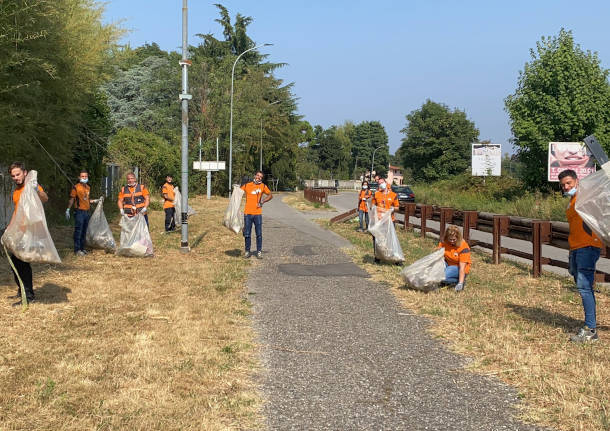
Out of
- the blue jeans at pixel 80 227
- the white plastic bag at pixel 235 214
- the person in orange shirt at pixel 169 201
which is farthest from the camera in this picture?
the person in orange shirt at pixel 169 201

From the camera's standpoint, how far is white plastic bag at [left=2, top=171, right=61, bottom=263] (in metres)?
6.73

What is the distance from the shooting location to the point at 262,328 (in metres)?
6.32

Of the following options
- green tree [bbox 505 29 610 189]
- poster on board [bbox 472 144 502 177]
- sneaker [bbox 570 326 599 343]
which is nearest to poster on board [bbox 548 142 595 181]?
green tree [bbox 505 29 610 189]

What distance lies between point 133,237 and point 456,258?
20.4ft

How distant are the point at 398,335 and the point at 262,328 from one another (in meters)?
1.42

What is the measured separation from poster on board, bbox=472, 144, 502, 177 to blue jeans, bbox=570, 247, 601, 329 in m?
38.8

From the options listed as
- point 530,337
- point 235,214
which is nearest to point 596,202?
point 530,337

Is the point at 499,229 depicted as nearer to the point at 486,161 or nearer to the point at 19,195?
the point at 19,195

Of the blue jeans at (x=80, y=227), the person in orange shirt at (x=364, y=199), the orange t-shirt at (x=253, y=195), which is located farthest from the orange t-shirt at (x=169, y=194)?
the person in orange shirt at (x=364, y=199)

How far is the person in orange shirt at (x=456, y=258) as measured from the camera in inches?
329

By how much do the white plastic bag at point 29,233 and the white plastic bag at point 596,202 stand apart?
5.66 m

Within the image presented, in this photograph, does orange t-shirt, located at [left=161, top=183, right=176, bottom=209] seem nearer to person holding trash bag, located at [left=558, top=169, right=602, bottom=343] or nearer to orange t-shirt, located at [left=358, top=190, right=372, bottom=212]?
orange t-shirt, located at [left=358, top=190, right=372, bottom=212]

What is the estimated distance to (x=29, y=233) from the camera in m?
6.79

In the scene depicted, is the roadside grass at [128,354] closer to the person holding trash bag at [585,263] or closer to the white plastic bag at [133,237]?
the white plastic bag at [133,237]
